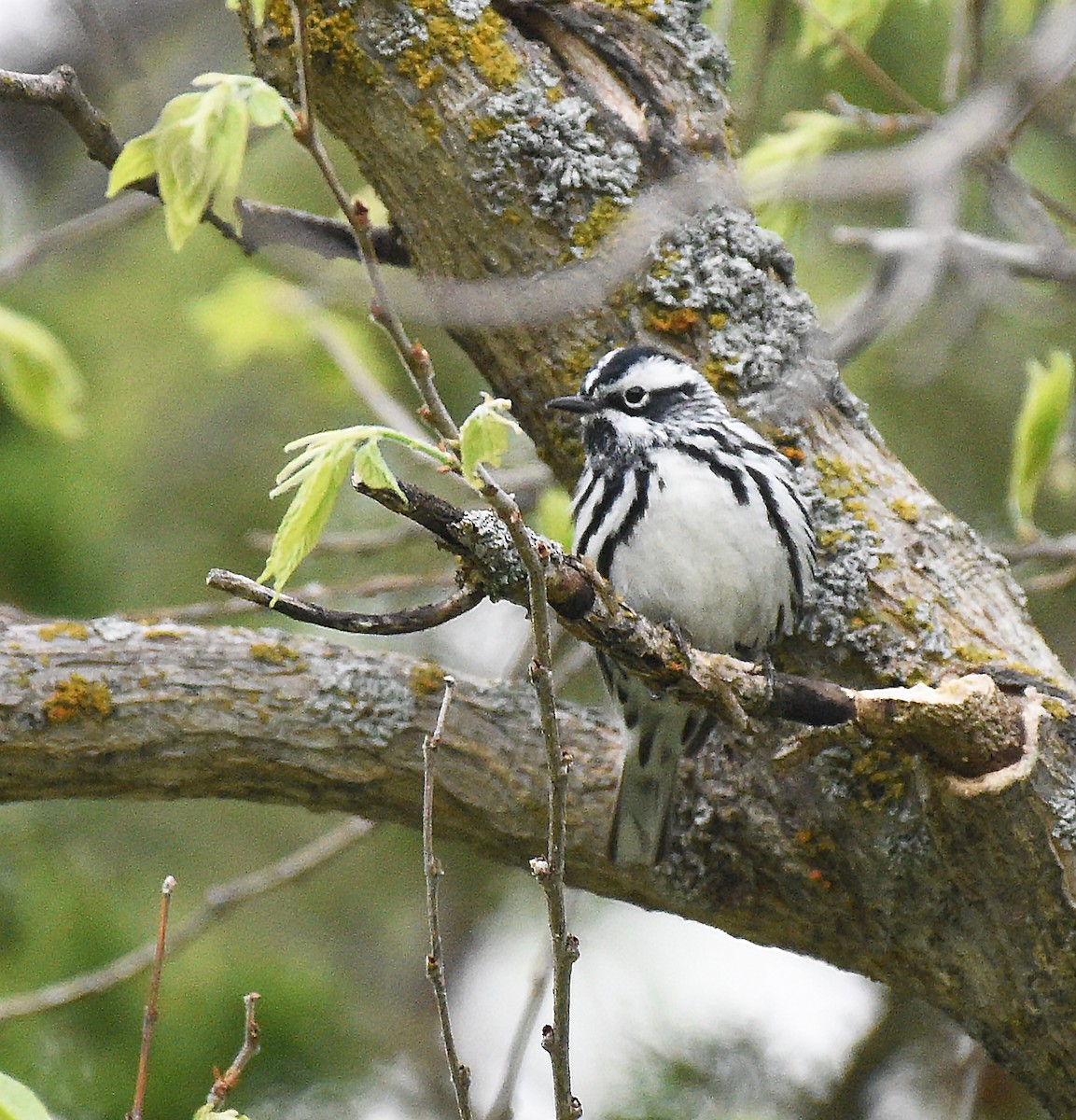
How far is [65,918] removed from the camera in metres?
4.38

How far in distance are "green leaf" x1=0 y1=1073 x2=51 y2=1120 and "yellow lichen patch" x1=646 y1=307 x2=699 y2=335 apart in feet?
6.78

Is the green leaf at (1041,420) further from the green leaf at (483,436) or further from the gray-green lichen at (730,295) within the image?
the green leaf at (483,436)

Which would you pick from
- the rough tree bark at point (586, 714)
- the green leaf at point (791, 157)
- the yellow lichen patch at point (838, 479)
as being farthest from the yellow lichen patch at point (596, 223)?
the yellow lichen patch at point (838, 479)

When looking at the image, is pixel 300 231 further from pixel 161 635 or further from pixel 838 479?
pixel 838 479

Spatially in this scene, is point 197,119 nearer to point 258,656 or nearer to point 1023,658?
point 258,656

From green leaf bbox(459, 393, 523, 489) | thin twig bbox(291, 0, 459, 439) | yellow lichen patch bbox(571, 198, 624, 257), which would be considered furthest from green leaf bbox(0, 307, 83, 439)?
green leaf bbox(459, 393, 523, 489)

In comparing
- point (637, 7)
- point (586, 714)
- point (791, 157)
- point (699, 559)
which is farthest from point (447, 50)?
point (586, 714)

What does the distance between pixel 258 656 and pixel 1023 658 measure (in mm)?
1613

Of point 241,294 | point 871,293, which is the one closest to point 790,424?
point 871,293

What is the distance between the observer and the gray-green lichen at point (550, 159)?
3.28 metres

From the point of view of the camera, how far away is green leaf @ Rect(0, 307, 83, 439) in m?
3.78

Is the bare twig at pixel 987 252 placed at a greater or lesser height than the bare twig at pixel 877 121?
lesser

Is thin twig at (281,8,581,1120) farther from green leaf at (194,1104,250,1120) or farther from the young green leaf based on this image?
green leaf at (194,1104,250,1120)

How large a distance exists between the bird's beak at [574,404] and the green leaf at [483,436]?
1.49 meters
